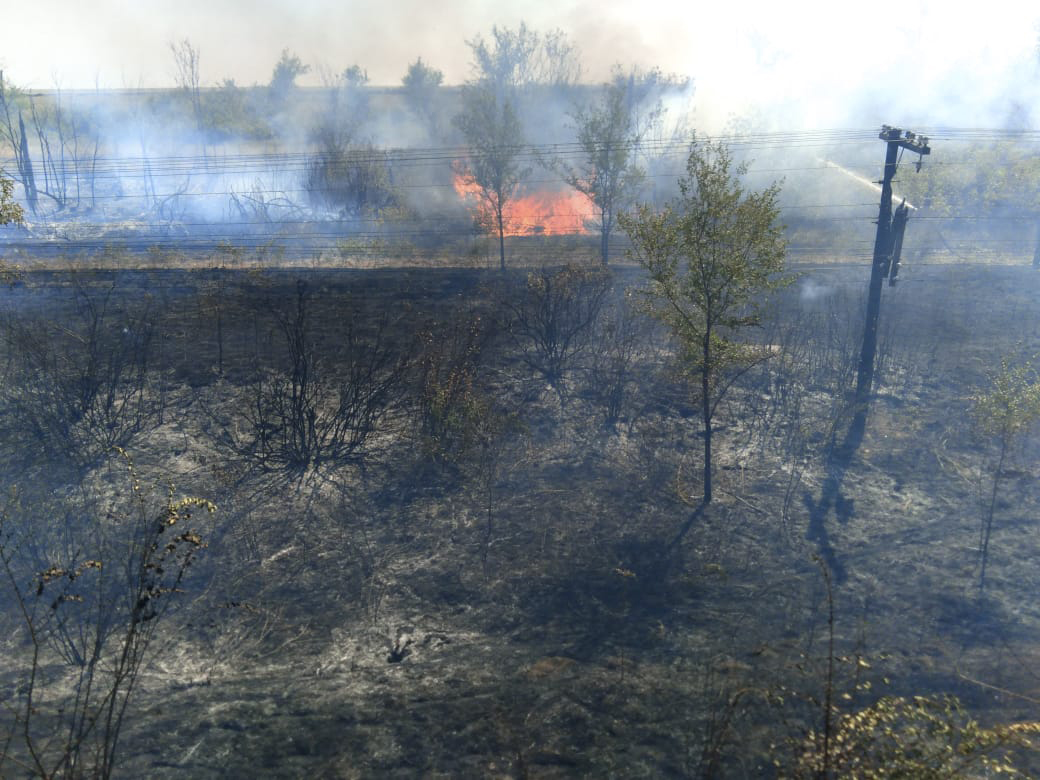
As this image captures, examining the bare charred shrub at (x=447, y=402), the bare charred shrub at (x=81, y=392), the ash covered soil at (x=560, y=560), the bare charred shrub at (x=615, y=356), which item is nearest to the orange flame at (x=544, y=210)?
the bare charred shrub at (x=615, y=356)

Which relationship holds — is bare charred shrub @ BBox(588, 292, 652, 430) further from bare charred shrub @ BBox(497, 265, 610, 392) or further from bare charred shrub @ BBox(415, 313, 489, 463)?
bare charred shrub @ BBox(415, 313, 489, 463)

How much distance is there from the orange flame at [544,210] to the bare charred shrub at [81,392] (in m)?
23.5

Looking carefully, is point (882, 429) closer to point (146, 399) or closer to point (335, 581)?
point (335, 581)

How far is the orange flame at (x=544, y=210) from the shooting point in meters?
37.3

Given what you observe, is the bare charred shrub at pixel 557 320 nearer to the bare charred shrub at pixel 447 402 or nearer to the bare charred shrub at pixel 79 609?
the bare charred shrub at pixel 447 402

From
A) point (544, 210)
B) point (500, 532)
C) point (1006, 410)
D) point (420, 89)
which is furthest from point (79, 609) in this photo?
point (420, 89)

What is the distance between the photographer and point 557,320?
683 inches

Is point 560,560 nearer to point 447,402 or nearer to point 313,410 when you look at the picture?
point 447,402

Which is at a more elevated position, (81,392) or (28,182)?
(28,182)

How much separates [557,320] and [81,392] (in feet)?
34.4

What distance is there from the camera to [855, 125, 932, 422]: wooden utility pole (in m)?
13.4

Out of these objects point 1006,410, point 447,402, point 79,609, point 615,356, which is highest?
point 1006,410

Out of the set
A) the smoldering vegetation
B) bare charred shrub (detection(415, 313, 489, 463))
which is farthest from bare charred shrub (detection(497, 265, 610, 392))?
bare charred shrub (detection(415, 313, 489, 463))

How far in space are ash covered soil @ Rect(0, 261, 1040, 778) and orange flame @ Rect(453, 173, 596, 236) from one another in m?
20.8
